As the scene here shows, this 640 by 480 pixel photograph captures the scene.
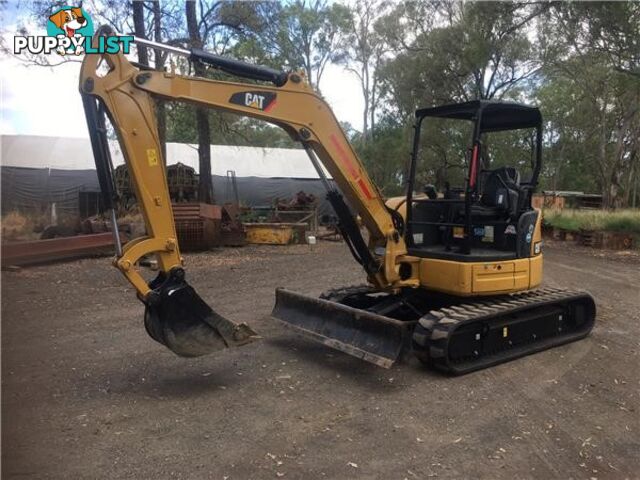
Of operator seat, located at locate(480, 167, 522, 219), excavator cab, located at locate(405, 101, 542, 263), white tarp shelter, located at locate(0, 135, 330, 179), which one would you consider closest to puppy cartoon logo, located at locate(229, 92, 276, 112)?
excavator cab, located at locate(405, 101, 542, 263)

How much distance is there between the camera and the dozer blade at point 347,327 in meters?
5.16

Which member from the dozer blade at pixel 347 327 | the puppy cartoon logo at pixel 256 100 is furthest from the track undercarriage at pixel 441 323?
the puppy cartoon logo at pixel 256 100

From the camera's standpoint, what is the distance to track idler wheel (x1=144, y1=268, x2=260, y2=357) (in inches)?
180

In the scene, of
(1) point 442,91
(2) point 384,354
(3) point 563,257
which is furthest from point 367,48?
(2) point 384,354

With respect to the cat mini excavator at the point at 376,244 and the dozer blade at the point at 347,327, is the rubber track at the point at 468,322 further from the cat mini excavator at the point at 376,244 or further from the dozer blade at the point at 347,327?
the dozer blade at the point at 347,327

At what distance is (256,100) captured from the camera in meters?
5.09

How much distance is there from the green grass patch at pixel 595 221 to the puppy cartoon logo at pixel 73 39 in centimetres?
1524

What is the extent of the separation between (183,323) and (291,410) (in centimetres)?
116

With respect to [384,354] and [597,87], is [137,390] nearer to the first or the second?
[384,354]

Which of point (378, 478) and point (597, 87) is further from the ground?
point (597, 87)

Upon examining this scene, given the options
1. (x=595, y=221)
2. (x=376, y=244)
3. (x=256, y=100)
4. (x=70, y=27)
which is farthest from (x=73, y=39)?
(x=595, y=221)

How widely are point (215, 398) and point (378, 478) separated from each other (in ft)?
5.68

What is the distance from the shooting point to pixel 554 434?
416 centimetres

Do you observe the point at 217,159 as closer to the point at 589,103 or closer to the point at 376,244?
the point at 589,103
